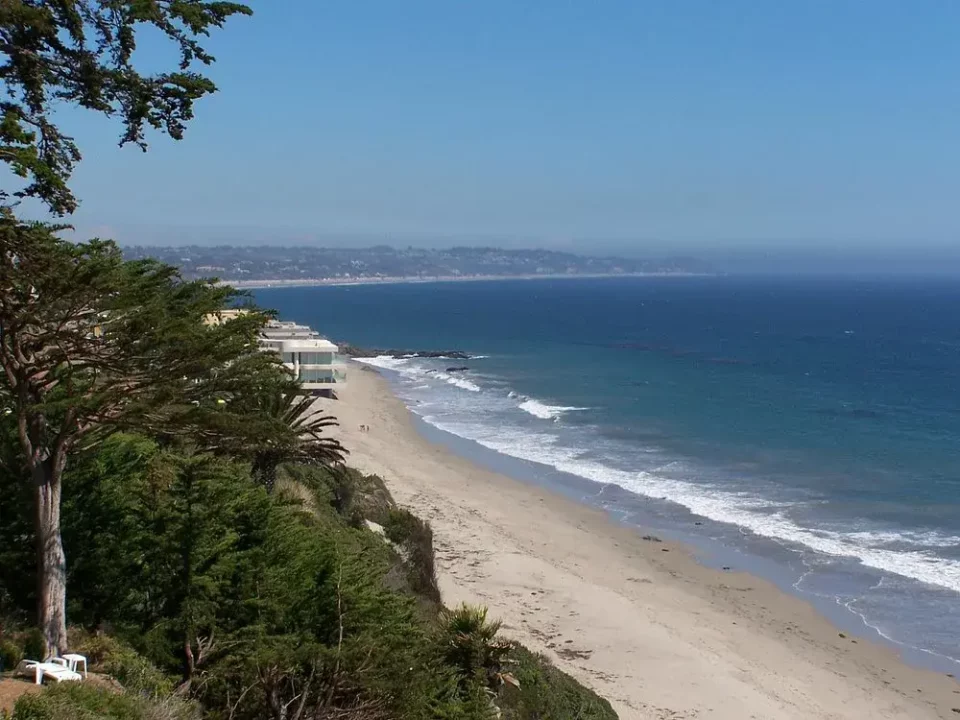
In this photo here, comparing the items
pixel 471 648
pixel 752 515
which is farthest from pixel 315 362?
pixel 471 648

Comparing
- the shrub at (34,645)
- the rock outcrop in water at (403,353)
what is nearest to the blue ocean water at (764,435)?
the rock outcrop in water at (403,353)

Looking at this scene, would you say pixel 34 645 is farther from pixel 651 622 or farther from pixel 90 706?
pixel 651 622

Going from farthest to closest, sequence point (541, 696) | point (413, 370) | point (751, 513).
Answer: point (413, 370), point (751, 513), point (541, 696)

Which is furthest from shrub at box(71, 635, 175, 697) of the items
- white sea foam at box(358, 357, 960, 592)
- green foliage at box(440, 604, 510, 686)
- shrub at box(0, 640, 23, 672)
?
white sea foam at box(358, 357, 960, 592)

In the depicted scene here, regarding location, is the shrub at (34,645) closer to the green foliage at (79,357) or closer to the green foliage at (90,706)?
the green foliage at (79,357)

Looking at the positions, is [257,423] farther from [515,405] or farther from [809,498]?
[515,405]

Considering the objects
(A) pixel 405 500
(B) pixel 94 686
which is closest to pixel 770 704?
(B) pixel 94 686
